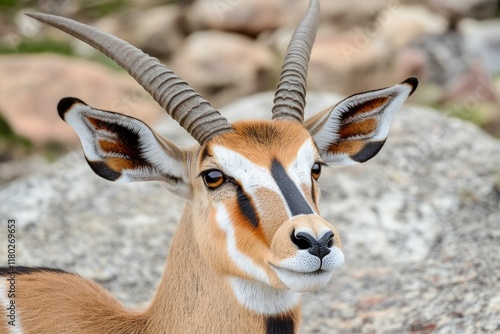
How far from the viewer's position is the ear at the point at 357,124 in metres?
5.68

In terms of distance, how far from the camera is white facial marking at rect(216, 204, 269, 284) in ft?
16.1

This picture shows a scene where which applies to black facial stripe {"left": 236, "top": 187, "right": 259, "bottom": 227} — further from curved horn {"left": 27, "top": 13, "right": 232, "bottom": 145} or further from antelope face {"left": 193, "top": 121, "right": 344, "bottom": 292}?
curved horn {"left": 27, "top": 13, "right": 232, "bottom": 145}

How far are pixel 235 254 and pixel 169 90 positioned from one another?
119cm

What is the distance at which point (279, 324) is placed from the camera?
17.0 feet

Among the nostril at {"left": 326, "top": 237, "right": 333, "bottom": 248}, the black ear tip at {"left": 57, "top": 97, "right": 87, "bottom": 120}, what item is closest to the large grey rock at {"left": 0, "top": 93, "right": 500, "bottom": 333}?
the nostril at {"left": 326, "top": 237, "right": 333, "bottom": 248}

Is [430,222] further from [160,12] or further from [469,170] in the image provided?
[160,12]

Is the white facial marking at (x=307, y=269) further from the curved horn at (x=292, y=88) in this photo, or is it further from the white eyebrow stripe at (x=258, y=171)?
the curved horn at (x=292, y=88)

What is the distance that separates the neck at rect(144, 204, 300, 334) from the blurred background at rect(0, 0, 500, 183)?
8685 mm

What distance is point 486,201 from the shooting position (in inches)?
396

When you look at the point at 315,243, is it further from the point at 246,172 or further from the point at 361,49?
the point at 361,49

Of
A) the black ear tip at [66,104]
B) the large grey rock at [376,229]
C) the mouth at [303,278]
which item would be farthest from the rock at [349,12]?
the mouth at [303,278]

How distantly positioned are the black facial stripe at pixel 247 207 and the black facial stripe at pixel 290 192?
200 mm

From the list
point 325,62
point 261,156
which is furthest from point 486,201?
point 325,62

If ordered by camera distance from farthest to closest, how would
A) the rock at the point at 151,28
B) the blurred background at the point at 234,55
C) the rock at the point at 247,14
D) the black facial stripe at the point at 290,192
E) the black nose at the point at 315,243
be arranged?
the rock at the point at 151,28 → the rock at the point at 247,14 → the blurred background at the point at 234,55 → the black facial stripe at the point at 290,192 → the black nose at the point at 315,243
